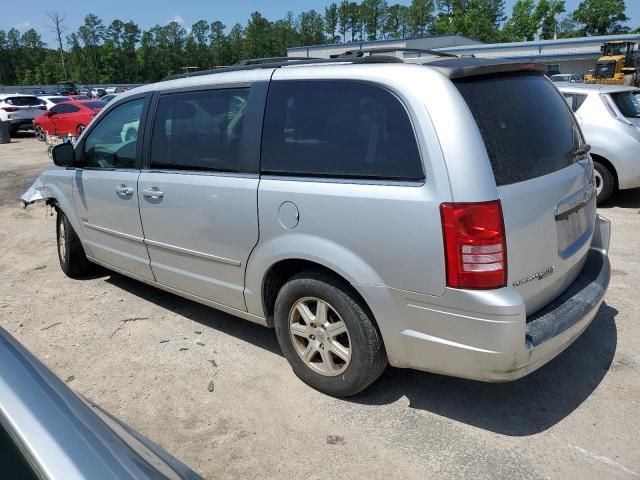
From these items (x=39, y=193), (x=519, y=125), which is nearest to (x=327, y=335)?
(x=519, y=125)

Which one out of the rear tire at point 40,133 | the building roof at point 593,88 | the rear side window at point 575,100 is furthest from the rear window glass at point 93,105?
the rear side window at point 575,100

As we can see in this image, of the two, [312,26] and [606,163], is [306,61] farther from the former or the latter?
[312,26]

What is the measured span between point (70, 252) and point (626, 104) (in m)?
7.51

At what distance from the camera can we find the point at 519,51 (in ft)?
193

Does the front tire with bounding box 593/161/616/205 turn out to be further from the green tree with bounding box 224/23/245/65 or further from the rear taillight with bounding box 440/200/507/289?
the green tree with bounding box 224/23/245/65

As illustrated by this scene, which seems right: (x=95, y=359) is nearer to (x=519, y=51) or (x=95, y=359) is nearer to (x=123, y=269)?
(x=123, y=269)

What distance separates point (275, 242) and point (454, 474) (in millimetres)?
1555

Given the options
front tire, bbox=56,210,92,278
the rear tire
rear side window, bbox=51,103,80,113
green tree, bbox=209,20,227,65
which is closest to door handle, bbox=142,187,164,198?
front tire, bbox=56,210,92,278

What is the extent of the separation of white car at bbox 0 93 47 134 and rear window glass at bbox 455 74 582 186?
24057mm

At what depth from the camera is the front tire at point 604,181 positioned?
7352 millimetres

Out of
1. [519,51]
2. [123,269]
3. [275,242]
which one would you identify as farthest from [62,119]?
[519,51]

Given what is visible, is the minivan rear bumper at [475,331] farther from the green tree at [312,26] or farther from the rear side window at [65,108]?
the green tree at [312,26]

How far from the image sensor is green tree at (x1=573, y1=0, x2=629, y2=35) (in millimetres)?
95312

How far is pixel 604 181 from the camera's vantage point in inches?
291
